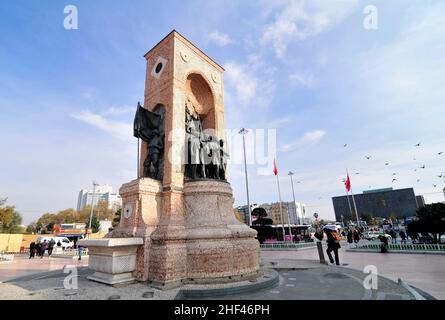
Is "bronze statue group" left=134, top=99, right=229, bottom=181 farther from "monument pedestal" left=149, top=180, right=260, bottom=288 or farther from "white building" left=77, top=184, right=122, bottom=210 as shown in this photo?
"white building" left=77, top=184, right=122, bottom=210

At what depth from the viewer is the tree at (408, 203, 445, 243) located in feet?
45.6

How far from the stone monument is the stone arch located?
69 mm

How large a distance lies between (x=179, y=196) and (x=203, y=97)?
519 cm

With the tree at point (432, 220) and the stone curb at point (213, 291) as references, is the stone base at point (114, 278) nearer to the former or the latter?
the stone curb at point (213, 291)

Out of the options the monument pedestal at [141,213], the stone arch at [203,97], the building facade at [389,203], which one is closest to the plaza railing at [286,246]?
the stone arch at [203,97]

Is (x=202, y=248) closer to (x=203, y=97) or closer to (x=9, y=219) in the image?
(x=203, y=97)

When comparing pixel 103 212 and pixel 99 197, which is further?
pixel 99 197

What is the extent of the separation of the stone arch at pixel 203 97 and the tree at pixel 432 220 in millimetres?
14305

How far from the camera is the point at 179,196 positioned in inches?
301

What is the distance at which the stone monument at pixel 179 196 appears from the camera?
21.2 ft

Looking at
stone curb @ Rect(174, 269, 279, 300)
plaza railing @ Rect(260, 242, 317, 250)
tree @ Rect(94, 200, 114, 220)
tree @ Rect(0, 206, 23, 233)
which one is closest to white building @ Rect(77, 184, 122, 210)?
tree @ Rect(94, 200, 114, 220)

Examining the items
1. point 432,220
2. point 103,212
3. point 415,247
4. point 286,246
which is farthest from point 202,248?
point 103,212
